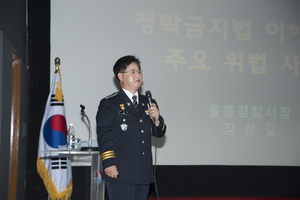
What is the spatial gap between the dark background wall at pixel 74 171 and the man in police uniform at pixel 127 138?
177 cm

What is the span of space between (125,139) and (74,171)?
262 cm

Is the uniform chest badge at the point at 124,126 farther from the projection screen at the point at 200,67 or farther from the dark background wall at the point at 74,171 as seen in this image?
the projection screen at the point at 200,67

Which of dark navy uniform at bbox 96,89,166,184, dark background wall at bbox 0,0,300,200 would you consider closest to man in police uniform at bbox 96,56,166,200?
dark navy uniform at bbox 96,89,166,184

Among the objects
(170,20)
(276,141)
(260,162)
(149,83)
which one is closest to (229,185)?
(260,162)

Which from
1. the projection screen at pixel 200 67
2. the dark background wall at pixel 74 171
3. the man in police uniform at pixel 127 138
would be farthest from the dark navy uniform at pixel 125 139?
the projection screen at pixel 200 67

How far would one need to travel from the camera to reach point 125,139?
2525 mm

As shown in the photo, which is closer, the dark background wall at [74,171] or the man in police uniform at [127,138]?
the man in police uniform at [127,138]

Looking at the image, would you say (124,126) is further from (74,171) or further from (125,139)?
(74,171)

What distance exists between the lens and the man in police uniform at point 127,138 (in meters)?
2.45

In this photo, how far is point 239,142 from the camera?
17.9 feet

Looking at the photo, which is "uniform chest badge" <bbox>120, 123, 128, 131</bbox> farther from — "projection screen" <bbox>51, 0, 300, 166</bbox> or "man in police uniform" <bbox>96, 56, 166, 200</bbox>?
"projection screen" <bbox>51, 0, 300, 166</bbox>

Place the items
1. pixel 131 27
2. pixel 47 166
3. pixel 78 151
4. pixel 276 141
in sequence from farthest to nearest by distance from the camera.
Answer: pixel 276 141, pixel 131 27, pixel 47 166, pixel 78 151

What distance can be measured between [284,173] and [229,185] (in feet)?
2.70

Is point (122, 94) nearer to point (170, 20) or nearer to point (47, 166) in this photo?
point (47, 166)
